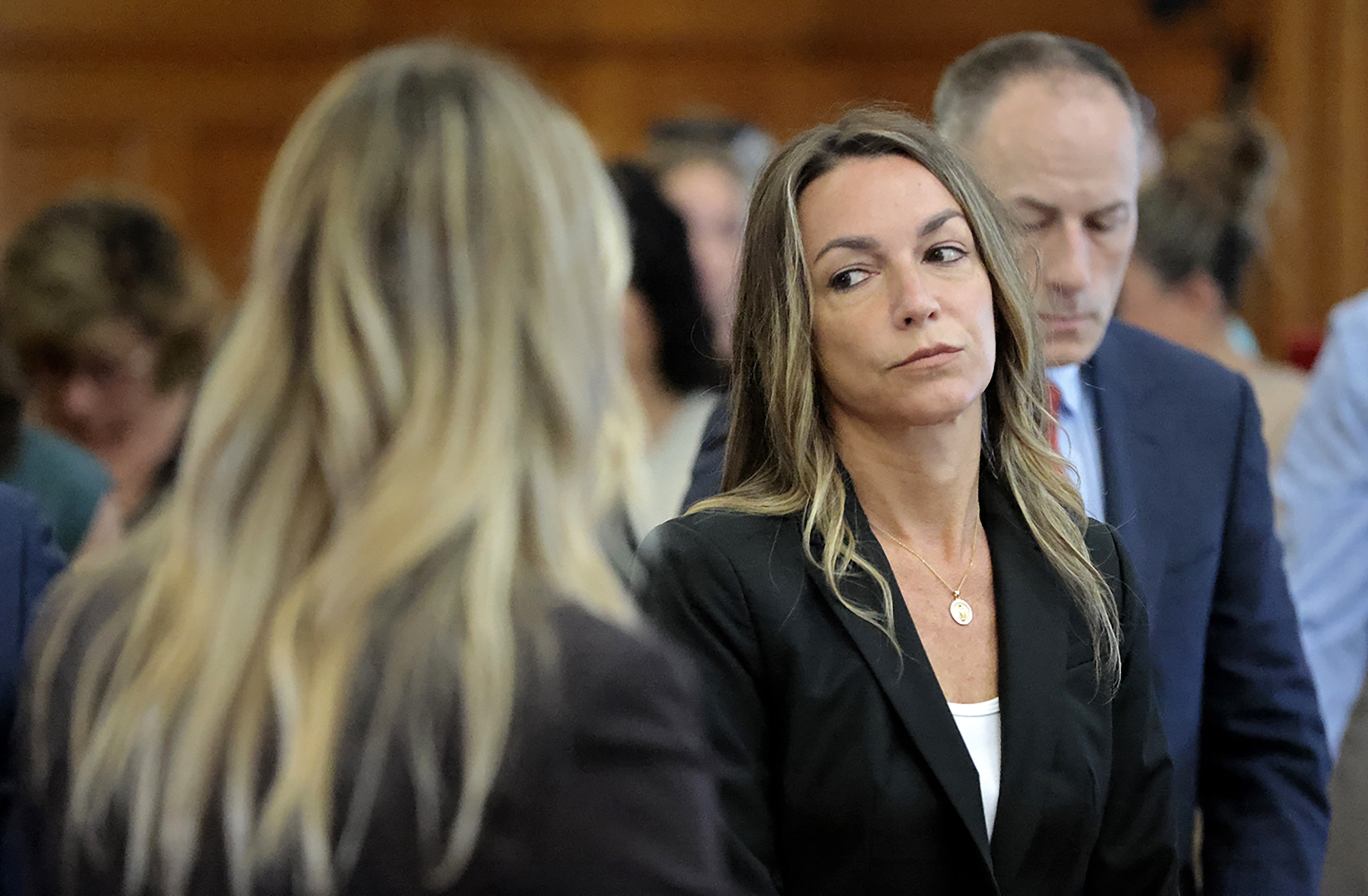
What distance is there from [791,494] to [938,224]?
1.09 ft

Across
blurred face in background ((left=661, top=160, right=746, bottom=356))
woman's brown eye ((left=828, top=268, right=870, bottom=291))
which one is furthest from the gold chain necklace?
blurred face in background ((left=661, top=160, right=746, bottom=356))

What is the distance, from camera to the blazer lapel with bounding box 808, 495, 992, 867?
1.47 metres

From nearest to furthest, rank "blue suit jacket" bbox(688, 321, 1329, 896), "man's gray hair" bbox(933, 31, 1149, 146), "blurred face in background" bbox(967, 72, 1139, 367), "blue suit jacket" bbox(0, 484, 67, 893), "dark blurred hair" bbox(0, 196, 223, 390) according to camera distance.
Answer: "blue suit jacket" bbox(0, 484, 67, 893), "blue suit jacket" bbox(688, 321, 1329, 896), "blurred face in background" bbox(967, 72, 1139, 367), "man's gray hair" bbox(933, 31, 1149, 146), "dark blurred hair" bbox(0, 196, 223, 390)

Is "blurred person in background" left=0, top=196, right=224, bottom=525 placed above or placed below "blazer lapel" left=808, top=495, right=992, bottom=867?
above

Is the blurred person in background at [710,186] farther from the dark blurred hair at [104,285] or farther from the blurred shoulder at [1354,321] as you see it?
the blurred shoulder at [1354,321]

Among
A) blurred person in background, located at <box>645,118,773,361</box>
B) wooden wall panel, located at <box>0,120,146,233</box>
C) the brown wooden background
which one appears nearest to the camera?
blurred person in background, located at <box>645,118,773,361</box>

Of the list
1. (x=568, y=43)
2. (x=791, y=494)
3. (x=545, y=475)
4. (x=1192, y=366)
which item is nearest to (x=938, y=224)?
(x=791, y=494)

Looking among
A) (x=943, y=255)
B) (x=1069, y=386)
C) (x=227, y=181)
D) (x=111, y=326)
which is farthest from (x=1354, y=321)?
(x=227, y=181)

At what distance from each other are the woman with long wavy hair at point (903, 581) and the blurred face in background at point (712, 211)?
5.92 feet

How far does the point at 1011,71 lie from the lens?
2.18 m

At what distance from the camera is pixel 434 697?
0.95 metres

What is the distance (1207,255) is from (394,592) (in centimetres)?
272

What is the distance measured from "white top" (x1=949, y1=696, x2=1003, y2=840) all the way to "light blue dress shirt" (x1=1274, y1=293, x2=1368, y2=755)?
4.27ft

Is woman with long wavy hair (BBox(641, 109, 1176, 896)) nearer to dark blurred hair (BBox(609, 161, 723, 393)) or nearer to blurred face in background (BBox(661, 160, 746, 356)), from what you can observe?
dark blurred hair (BBox(609, 161, 723, 393))
